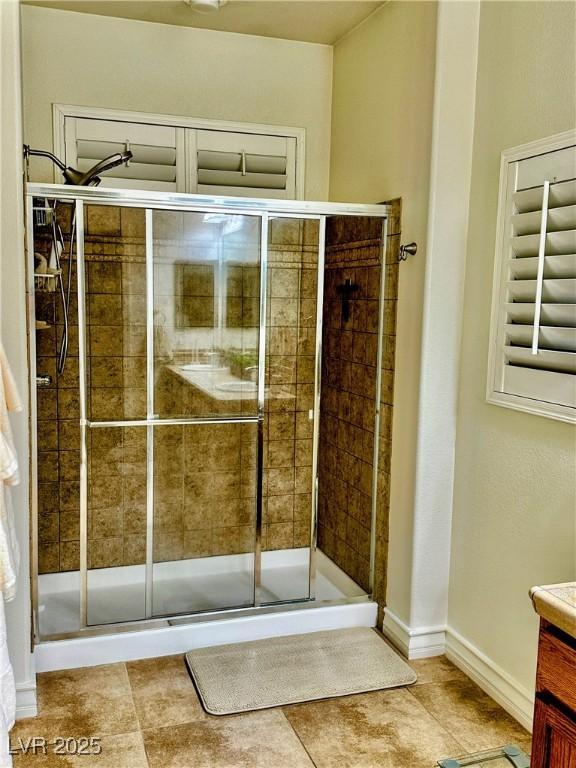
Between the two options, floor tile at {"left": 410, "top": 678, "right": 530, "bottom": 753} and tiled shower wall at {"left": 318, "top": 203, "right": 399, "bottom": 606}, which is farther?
tiled shower wall at {"left": 318, "top": 203, "right": 399, "bottom": 606}

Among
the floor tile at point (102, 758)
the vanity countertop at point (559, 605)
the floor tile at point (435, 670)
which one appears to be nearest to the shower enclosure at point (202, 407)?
the floor tile at point (435, 670)

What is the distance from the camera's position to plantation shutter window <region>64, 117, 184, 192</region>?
3305 mm

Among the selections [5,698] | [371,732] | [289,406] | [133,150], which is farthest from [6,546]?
[133,150]

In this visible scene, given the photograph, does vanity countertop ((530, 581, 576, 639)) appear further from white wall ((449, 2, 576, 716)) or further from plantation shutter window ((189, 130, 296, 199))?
plantation shutter window ((189, 130, 296, 199))

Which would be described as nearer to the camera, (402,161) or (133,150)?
(402,161)

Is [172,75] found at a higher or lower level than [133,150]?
higher

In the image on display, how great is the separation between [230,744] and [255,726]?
0.42ft

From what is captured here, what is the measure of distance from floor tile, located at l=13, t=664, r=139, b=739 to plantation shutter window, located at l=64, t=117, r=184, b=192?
2215 millimetres

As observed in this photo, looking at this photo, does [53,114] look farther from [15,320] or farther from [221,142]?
[15,320]

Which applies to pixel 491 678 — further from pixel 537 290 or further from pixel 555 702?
pixel 537 290

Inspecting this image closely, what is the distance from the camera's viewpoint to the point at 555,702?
1630mm

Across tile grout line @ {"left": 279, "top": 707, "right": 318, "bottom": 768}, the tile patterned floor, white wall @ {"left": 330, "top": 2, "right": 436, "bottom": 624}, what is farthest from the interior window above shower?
tile grout line @ {"left": 279, "top": 707, "right": 318, "bottom": 768}

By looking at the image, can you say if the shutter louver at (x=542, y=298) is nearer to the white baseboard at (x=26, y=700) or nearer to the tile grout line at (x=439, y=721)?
the tile grout line at (x=439, y=721)

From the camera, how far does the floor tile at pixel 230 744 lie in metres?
2.22
